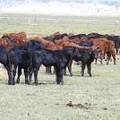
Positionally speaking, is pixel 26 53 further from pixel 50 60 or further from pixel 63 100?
pixel 63 100

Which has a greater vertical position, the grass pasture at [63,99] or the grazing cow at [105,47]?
the grass pasture at [63,99]

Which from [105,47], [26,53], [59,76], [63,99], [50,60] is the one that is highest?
[26,53]

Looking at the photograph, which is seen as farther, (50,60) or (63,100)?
(50,60)

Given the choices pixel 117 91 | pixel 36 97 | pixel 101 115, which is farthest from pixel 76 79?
pixel 101 115

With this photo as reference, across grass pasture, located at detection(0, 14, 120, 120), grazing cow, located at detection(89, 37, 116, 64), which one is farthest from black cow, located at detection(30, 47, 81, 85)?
grazing cow, located at detection(89, 37, 116, 64)

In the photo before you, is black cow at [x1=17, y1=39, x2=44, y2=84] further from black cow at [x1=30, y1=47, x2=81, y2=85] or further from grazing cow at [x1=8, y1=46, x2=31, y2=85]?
black cow at [x1=30, y1=47, x2=81, y2=85]

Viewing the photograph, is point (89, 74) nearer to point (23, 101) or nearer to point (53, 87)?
point (53, 87)

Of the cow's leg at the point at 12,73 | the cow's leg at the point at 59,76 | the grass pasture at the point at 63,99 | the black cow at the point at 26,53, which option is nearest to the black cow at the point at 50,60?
the cow's leg at the point at 59,76

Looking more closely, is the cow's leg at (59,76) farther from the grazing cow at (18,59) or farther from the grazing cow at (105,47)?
the grazing cow at (105,47)

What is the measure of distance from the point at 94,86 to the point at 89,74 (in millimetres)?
5308

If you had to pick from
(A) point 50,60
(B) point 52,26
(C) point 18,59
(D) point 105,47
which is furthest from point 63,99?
(B) point 52,26

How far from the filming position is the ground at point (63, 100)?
15094 millimetres

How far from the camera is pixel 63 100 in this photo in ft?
58.9

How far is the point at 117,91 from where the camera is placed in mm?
20609
